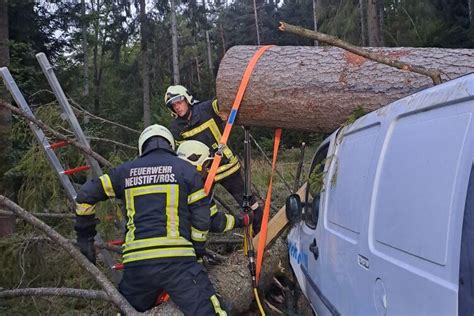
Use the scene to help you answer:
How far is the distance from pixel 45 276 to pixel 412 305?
450cm

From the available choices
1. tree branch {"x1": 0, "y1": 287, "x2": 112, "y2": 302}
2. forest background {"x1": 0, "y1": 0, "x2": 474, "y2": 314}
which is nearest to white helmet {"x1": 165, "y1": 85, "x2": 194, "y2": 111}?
forest background {"x1": 0, "y1": 0, "x2": 474, "y2": 314}

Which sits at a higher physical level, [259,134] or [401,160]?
[401,160]

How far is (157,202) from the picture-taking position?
11.0 feet

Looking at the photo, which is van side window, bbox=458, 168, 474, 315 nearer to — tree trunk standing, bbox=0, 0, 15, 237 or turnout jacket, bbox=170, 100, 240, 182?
turnout jacket, bbox=170, 100, 240, 182

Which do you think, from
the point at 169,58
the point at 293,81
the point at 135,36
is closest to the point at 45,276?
the point at 293,81

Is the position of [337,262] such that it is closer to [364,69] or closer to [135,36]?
[364,69]

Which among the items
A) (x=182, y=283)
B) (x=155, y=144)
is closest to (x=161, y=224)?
(x=182, y=283)

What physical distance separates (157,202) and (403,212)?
5.77 ft

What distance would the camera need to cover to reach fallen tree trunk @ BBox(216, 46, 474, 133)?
3820 mm

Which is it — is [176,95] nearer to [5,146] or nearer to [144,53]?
[5,146]

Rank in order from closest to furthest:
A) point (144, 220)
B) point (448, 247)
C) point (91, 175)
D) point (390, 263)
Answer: point (448, 247) → point (390, 263) → point (144, 220) → point (91, 175)

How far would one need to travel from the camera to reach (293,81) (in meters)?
4.18

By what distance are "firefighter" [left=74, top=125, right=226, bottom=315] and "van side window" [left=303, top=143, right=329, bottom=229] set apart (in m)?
0.74

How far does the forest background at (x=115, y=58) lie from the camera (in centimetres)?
533
